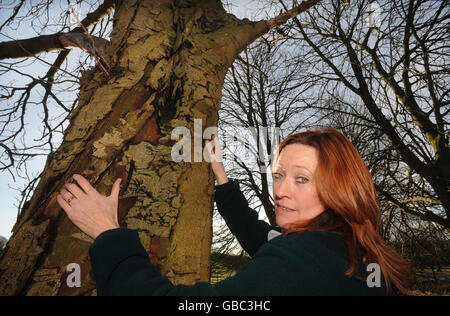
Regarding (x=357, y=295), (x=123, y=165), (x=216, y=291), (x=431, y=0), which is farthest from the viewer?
(x=431, y=0)

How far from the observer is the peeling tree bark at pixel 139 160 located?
88cm

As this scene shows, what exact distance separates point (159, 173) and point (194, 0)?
122 cm

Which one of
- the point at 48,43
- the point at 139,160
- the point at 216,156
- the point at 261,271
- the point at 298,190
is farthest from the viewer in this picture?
the point at 48,43

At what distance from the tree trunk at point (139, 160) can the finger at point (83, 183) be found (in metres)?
0.03

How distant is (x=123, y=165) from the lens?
1033 mm

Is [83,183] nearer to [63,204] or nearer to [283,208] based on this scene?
→ [63,204]

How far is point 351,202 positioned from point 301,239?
0.36 m

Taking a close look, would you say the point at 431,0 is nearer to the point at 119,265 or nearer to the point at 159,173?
the point at 159,173

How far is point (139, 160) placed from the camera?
1057 millimetres

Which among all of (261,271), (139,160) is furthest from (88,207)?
(261,271)

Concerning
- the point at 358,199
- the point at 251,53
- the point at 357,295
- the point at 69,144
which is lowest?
the point at 357,295

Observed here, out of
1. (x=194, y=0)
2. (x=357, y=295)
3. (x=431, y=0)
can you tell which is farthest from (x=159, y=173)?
(x=431, y=0)

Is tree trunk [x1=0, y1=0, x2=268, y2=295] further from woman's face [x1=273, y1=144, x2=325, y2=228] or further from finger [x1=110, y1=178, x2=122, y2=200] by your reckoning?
woman's face [x1=273, y1=144, x2=325, y2=228]

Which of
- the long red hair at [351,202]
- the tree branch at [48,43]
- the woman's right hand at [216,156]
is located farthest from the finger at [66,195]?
the tree branch at [48,43]
